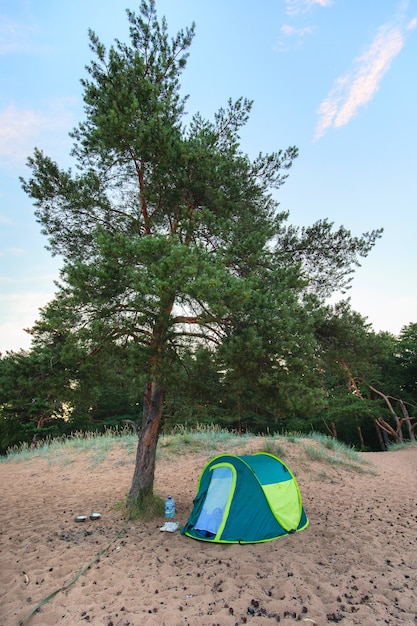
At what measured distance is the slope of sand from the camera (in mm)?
3262

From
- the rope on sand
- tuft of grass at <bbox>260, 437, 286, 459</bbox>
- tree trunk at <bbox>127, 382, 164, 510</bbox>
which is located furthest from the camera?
tuft of grass at <bbox>260, 437, 286, 459</bbox>

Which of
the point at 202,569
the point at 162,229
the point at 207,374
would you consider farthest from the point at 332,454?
the point at 162,229

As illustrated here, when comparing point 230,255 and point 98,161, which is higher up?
point 98,161

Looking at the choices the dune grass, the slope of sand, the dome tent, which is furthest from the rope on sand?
the dune grass

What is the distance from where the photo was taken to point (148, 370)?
229 inches

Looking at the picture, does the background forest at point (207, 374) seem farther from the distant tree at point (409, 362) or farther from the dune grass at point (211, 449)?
the distant tree at point (409, 362)

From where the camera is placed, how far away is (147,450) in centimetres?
655

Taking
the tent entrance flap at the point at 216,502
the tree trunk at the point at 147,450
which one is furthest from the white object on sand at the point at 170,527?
the tree trunk at the point at 147,450

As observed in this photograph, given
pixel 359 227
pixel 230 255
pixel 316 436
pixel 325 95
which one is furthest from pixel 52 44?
pixel 316 436

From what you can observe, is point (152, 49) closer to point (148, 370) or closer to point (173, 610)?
point (148, 370)

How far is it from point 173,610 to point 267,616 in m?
0.91

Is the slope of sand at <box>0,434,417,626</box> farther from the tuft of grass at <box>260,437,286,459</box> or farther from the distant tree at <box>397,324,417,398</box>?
the distant tree at <box>397,324,417,398</box>

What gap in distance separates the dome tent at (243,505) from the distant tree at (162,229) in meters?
1.51

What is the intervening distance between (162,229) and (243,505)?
19.6 ft
